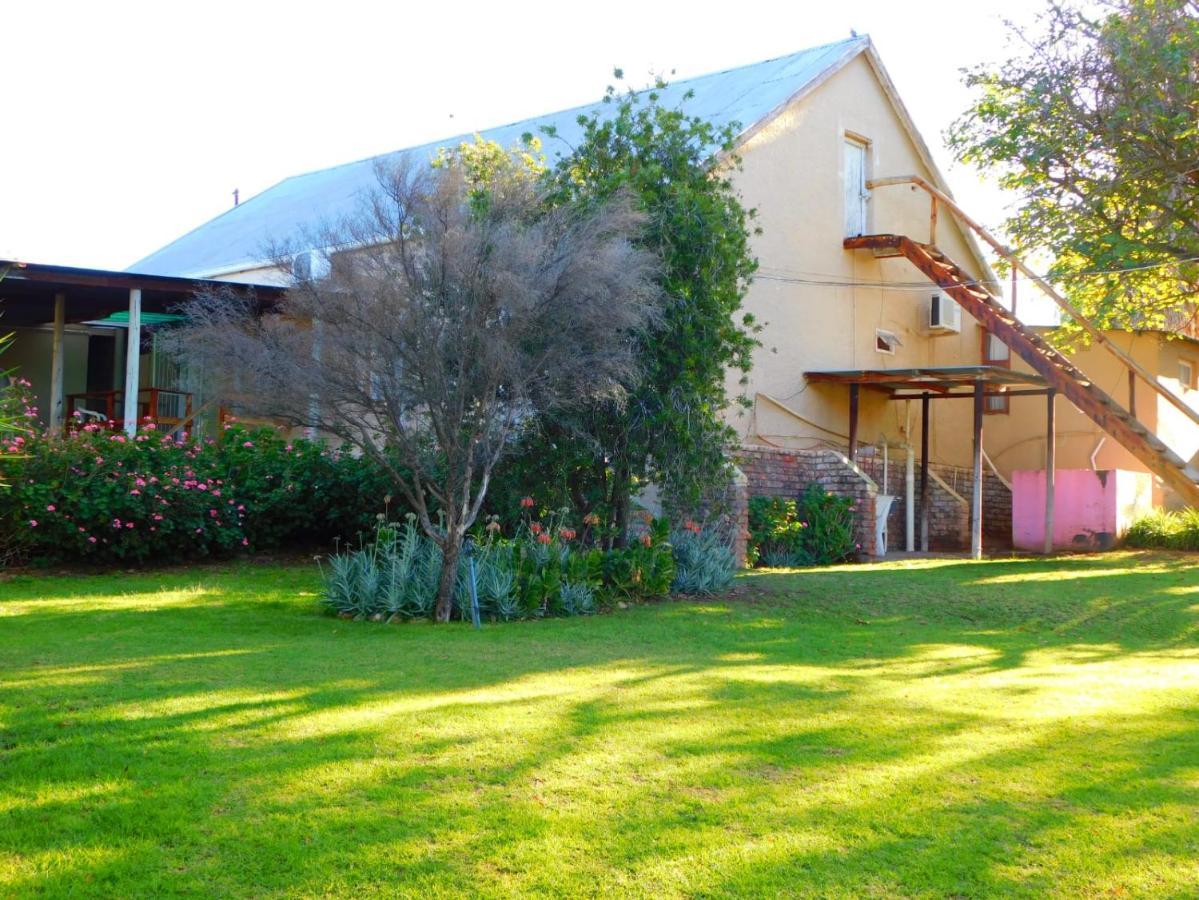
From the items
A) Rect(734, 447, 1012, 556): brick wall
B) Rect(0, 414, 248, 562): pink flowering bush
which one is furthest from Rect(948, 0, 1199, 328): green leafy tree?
Rect(0, 414, 248, 562): pink flowering bush

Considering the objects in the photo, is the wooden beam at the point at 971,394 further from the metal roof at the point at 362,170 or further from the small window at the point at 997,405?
the metal roof at the point at 362,170

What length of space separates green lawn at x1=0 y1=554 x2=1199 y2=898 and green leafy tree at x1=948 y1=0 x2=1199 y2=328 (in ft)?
29.5

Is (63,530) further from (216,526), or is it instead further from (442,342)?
(442,342)

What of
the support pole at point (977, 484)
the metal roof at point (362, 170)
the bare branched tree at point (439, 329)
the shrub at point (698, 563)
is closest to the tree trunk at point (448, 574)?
the bare branched tree at point (439, 329)

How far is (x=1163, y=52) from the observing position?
51.8ft

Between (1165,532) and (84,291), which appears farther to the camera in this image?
(1165,532)

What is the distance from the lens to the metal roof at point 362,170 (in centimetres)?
2061

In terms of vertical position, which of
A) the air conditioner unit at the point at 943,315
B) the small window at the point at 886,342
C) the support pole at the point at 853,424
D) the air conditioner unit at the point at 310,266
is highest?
the air conditioner unit at the point at 943,315

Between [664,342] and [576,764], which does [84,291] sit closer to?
[664,342]

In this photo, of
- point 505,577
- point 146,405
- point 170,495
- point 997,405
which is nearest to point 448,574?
point 505,577

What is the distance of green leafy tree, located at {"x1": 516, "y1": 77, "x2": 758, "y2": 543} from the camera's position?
1309 cm

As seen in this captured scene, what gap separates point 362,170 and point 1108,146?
15948mm

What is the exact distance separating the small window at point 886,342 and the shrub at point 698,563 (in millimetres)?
9608

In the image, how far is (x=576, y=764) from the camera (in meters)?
5.65
